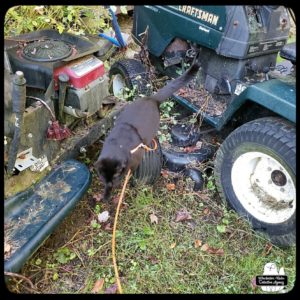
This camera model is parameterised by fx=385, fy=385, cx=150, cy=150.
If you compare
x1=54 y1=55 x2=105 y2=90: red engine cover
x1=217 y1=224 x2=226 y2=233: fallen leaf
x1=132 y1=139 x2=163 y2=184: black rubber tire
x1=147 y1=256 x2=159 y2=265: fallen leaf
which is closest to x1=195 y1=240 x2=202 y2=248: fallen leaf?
x1=217 y1=224 x2=226 y2=233: fallen leaf

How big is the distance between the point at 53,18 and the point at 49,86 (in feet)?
1.46

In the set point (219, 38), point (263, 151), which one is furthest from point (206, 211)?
point (219, 38)

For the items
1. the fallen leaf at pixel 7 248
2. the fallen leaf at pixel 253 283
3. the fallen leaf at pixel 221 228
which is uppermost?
the fallen leaf at pixel 7 248

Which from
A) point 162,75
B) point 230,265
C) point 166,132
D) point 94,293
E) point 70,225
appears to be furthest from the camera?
point 162,75

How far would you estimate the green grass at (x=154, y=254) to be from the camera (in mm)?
1808

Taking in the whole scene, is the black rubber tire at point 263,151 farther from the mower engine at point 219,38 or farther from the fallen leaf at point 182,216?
the mower engine at point 219,38

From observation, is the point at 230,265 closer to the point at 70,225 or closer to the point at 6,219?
the point at 70,225

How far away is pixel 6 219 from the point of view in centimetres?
180

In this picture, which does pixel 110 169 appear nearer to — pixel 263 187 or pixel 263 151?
pixel 263 151

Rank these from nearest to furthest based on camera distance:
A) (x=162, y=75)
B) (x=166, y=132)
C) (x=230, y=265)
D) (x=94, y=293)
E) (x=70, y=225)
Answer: (x=94, y=293) < (x=230, y=265) < (x=70, y=225) < (x=166, y=132) < (x=162, y=75)

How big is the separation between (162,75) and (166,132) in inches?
16.6

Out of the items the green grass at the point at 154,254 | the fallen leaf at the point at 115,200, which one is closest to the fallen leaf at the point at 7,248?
the green grass at the point at 154,254

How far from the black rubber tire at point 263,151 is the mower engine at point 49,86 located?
30.7 inches
